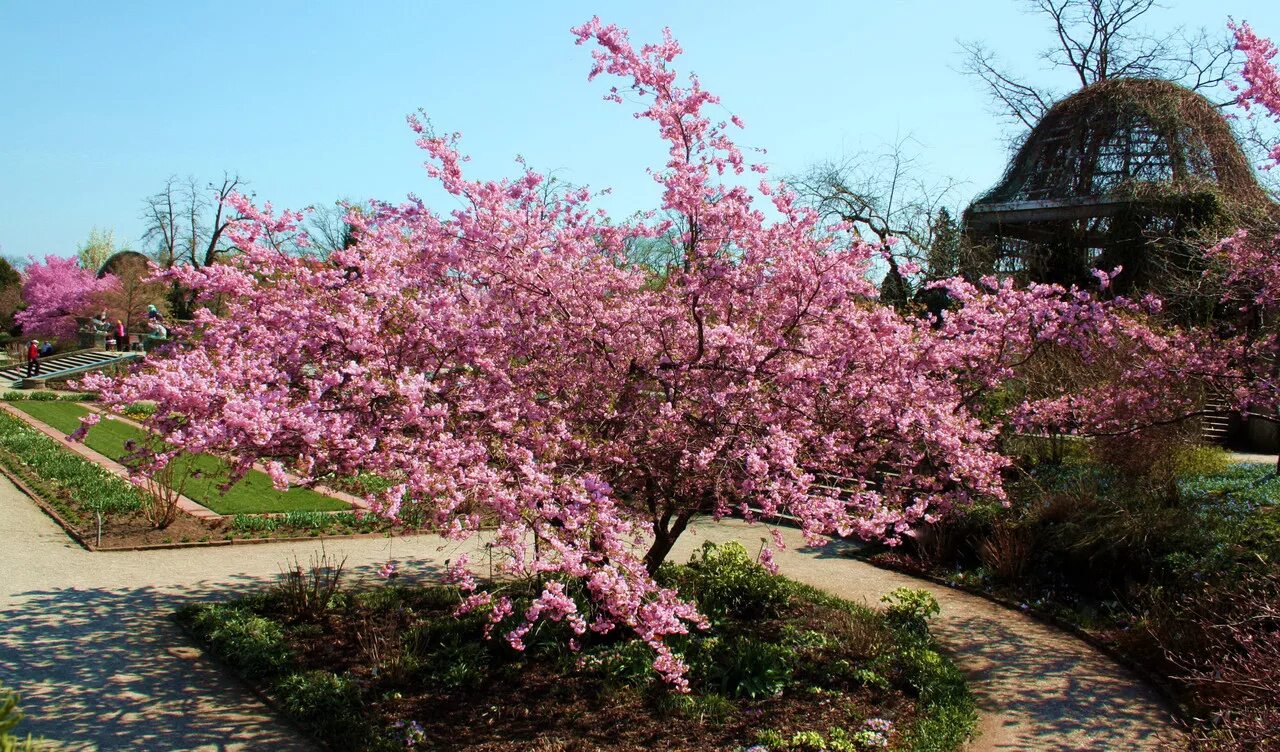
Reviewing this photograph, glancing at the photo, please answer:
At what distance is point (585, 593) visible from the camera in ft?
23.4

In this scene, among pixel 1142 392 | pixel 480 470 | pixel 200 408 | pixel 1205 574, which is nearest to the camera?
pixel 200 408

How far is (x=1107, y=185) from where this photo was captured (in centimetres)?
2036

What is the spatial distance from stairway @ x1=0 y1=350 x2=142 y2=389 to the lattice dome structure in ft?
77.7

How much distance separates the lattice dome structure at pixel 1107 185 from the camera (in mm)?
18312

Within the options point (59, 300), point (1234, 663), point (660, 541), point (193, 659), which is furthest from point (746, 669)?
point (59, 300)

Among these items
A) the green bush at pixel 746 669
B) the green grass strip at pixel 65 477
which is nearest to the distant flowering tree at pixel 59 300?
the green grass strip at pixel 65 477

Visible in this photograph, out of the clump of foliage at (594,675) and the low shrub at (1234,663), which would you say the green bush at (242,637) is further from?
the low shrub at (1234,663)

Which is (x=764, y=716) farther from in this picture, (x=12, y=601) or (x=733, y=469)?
(x=12, y=601)

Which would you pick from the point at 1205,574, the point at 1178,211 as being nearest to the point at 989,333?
the point at 1205,574

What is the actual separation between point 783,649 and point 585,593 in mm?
1702

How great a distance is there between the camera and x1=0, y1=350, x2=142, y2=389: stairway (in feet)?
89.2

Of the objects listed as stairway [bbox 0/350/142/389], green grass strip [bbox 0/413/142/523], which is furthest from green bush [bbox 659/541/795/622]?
stairway [bbox 0/350/142/389]

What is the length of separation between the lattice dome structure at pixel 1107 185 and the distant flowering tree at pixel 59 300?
1396 inches

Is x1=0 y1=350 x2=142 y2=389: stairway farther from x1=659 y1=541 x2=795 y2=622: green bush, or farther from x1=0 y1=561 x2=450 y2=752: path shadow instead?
x1=659 y1=541 x2=795 y2=622: green bush
